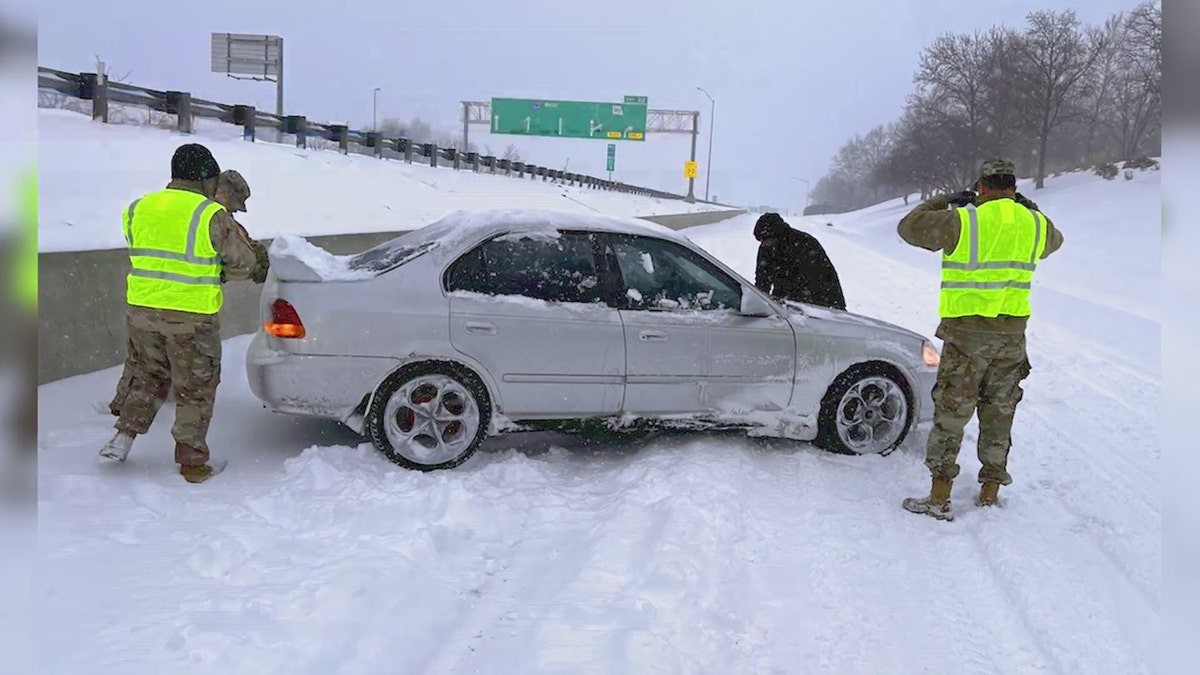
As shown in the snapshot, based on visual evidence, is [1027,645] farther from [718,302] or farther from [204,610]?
[204,610]

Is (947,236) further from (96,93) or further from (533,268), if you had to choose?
(96,93)

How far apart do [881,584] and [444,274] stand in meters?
2.85

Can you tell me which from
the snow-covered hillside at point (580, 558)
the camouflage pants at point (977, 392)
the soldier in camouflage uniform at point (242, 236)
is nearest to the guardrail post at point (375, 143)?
the snow-covered hillside at point (580, 558)

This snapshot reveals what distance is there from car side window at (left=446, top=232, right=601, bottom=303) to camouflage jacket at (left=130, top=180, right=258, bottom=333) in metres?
1.10

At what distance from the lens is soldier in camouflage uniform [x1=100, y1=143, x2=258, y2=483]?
4359mm

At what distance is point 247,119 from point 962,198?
684 inches

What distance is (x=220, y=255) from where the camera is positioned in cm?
448

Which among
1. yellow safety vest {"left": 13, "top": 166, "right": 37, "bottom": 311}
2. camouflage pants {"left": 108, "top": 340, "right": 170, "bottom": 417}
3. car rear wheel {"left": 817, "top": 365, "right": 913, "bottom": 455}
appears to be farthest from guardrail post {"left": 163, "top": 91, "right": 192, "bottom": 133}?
yellow safety vest {"left": 13, "top": 166, "right": 37, "bottom": 311}

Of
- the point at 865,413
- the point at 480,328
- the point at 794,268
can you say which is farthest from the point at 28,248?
the point at 794,268

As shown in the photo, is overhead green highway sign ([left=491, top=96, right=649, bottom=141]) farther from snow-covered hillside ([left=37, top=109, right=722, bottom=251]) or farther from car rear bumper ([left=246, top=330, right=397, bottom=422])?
car rear bumper ([left=246, top=330, right=397, bottom=422])

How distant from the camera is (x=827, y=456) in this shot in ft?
18.0

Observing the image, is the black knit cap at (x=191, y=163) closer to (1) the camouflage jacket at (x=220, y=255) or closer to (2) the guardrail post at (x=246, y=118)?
(1) the camouflage jacket at (x=220, y=255)

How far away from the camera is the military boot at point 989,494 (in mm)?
4777

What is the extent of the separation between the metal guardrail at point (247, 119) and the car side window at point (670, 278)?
3.11 metres
